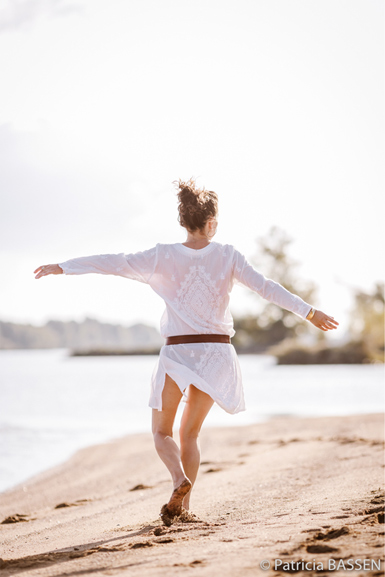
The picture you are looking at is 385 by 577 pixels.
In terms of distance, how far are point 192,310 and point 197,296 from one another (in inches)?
3.3

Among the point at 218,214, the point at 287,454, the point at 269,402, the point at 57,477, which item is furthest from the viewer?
the point at 269,402

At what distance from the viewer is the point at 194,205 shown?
380 centimetres

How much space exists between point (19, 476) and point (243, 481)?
12.7ft

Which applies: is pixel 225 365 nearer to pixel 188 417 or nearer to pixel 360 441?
pixel 188 417

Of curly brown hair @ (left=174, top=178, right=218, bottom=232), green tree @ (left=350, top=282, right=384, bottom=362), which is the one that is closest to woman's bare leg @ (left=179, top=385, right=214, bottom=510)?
curly brown hair @ (left=174, top=178, right=218, bottom=232)

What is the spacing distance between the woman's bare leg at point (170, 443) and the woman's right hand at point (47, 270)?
88 cm

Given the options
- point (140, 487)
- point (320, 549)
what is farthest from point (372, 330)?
point (320, 549)

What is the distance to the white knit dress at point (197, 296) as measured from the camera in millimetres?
3717

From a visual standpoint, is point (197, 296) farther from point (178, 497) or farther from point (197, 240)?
point (178, 497)

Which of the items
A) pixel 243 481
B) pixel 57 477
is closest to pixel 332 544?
pixel 243 481

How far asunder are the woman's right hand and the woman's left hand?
1.49 metres

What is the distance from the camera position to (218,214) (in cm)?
391
